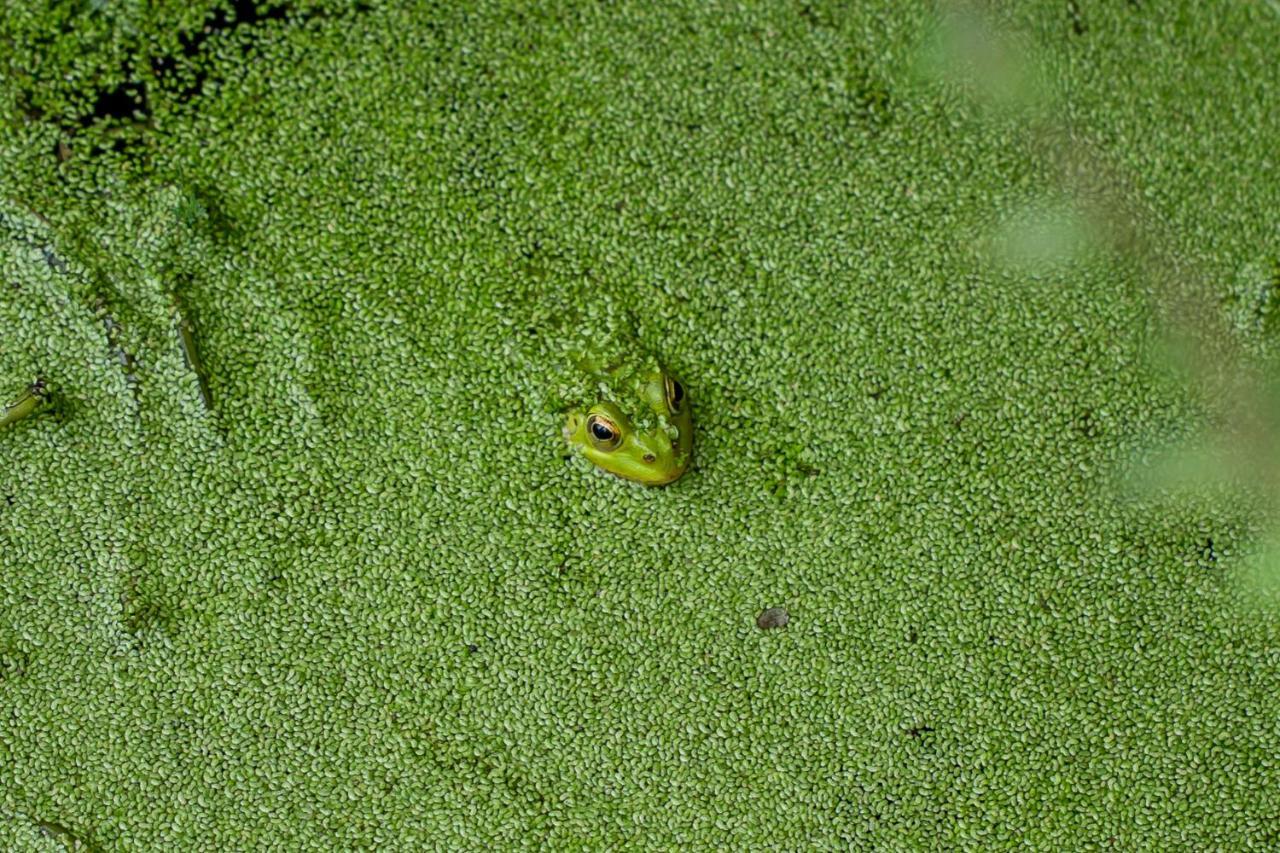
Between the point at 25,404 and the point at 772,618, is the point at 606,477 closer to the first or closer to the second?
the point at 772,618

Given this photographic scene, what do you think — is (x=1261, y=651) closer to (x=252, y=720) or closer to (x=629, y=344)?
(x=629, y=344)

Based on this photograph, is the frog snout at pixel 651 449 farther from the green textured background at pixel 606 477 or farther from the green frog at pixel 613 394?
the green textured background at pixel 606 477

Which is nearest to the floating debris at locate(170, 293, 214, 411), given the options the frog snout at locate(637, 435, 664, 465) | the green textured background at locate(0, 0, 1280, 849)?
the green textured background at locate(0, 0, 1280, 849)

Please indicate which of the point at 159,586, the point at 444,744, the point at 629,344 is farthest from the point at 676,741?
the point at 159,586

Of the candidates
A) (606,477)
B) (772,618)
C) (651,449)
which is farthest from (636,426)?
(772,618)

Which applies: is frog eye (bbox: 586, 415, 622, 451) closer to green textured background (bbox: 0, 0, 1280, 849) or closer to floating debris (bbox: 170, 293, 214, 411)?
green textured background (bbox: 0, 0, 1280, 849)

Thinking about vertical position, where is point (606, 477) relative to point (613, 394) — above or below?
below
